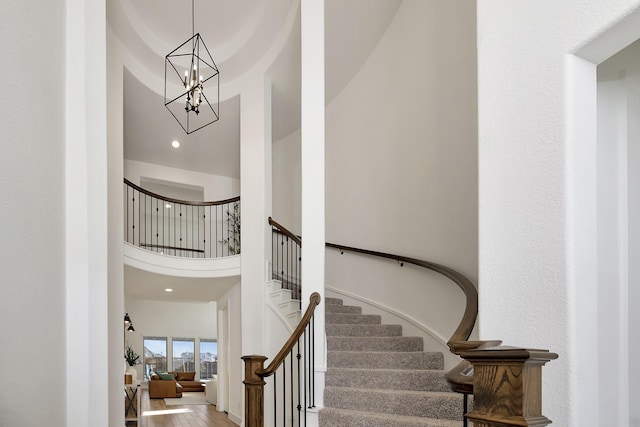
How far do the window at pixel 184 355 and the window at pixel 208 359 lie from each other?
0.92 feet

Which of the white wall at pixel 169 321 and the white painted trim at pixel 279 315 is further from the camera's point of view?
the white wall at pixel 169 321

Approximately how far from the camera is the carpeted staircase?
14.9ft

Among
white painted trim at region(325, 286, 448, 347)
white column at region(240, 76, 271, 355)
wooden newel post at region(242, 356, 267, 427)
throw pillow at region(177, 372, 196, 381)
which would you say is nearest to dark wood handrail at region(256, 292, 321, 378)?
wooden newel post at region(242, 356, 267, 427)

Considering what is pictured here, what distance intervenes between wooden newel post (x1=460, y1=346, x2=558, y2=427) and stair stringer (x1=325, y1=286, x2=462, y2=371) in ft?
11.2

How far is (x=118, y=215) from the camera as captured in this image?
6848 mm

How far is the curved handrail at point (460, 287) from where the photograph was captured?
11.3 feet

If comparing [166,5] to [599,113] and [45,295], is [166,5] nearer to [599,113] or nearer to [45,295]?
[45,295]

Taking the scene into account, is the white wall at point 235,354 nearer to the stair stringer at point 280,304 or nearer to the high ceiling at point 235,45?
the stair stringer at point 280,304

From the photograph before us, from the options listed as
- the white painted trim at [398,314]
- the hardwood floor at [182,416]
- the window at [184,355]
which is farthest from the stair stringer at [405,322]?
the window at [184,355]

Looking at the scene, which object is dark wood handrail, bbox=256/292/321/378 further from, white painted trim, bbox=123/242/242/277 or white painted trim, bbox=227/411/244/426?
white painted trim, bbox=227/411/244/426

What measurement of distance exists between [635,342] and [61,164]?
11.9 ft

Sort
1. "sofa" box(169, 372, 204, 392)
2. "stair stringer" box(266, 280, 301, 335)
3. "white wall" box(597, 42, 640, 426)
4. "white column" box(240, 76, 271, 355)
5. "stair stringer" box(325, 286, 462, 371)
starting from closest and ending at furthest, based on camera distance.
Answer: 1. "white wall" box(597, 42, 640, 426)
2. "stair stringer" box(325, 286, 462, 371)
3. "stair stringer" box(266, 280, 301, 335)
4. "white column" box(240, 76, 271, 355)
5. "sofa" box(169, 372, 204, 392)

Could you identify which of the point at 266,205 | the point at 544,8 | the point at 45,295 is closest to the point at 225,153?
the point at 266,205

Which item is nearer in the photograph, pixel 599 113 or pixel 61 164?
pixel 599 113
